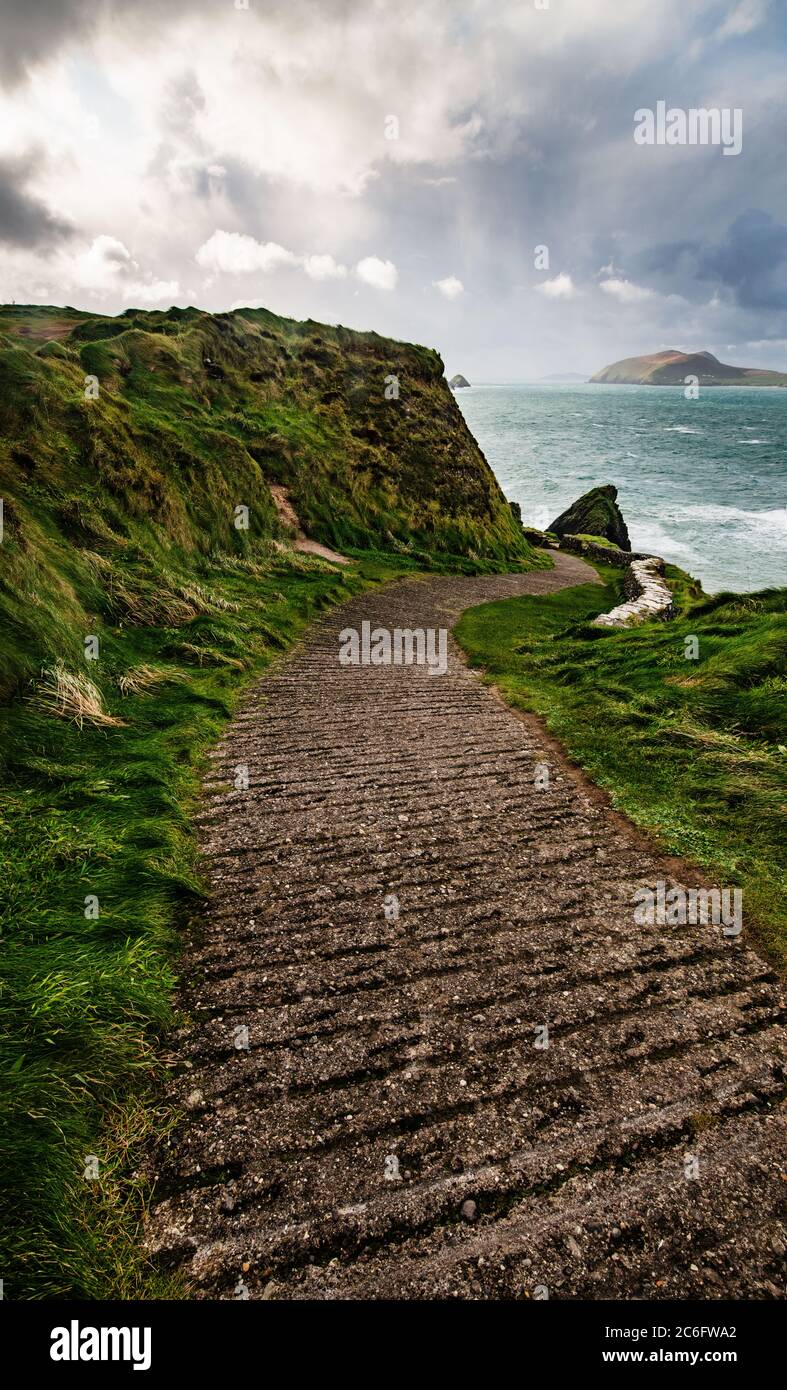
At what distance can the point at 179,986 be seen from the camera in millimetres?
4625

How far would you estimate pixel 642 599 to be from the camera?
24203 mm

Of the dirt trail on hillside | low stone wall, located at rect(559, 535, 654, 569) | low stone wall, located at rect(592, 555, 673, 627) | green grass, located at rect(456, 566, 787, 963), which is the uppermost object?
low stone wall, located at rect(559, 535, 654, 569)

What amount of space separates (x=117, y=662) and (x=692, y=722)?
1014 cm

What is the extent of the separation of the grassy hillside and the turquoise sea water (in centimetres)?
2601

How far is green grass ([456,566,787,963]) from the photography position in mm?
6758

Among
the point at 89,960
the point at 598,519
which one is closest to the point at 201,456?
the point at 89,960

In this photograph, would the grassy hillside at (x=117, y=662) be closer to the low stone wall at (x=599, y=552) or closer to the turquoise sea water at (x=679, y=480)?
the low stone wall at (x=599, y=552)

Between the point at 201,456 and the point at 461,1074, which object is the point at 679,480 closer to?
the point at 201,456

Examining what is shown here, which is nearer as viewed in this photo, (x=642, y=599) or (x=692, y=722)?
(x=692, y=722)

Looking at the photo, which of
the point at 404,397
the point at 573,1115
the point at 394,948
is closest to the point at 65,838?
the point at 394,948

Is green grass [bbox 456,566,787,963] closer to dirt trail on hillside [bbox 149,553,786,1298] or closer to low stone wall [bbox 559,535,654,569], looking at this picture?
dirt trail on hillside [bbox 149,553,786,1298]

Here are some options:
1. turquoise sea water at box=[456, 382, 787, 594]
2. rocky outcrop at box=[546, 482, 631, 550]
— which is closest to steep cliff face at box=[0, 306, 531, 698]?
rocky outcrop at box=[546, 482, 631, 550]

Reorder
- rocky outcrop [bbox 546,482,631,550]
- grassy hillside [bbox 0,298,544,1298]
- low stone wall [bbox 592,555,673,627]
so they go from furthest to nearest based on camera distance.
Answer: rocky outcrop [bbox 546,482,631,550], low stone wall [bbox 592,555,673,627], grassy hillside [bbox 0,298,544,1298]
